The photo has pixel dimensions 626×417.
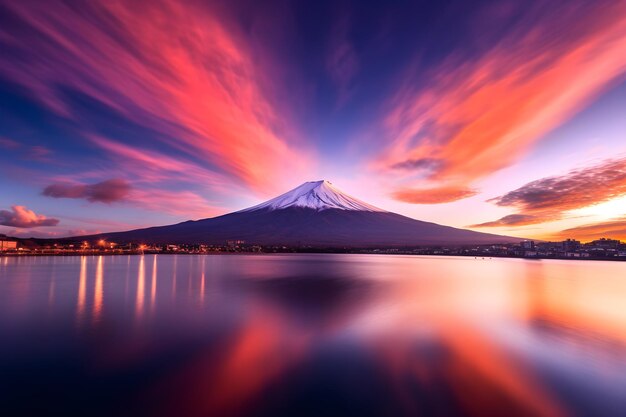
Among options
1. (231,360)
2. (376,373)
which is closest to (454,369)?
(376,373)

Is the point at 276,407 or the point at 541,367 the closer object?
the point at 276,407

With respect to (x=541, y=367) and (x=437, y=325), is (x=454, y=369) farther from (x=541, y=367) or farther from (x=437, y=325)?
(x=437, y=325)

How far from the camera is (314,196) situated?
19900 cm

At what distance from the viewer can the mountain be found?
150750 millimetres

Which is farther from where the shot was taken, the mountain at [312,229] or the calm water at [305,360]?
the mountain at [312,229]

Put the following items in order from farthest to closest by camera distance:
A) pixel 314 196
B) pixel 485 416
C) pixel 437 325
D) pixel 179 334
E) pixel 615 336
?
A: pixel 314 196 → pixel 437 325 → pixel 615 336 → pixel 179 334 → pixel 485 416

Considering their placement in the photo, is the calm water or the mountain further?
the mountain

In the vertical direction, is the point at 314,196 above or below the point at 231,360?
above

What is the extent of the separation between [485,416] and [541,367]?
14.2 feet

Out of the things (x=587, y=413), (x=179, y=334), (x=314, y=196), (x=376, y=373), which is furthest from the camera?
(x=314, y=196)

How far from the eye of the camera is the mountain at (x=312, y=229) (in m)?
151

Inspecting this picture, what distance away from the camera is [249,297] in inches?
829

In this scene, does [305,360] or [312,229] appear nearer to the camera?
[305,360]

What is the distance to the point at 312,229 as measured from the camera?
161750mm
